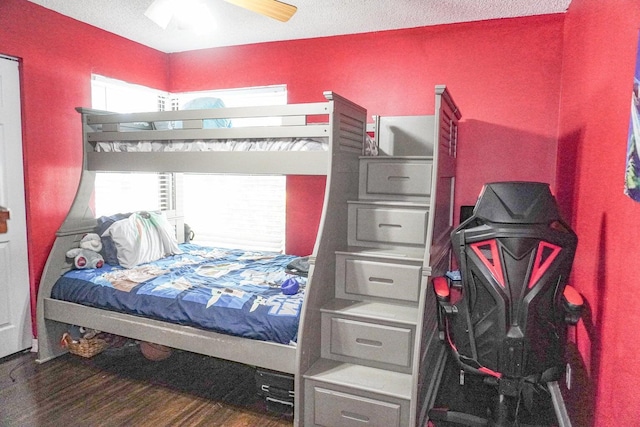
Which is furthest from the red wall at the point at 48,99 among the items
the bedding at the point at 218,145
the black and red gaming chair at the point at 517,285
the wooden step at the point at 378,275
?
the black and red gaming chair at the point at 517,285

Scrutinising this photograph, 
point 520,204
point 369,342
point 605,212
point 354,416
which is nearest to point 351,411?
point 354,416

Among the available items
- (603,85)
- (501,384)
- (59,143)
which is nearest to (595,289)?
(501,384)

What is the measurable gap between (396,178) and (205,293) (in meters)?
1.35

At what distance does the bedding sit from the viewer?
8.09ft

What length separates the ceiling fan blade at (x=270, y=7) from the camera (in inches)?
89.6

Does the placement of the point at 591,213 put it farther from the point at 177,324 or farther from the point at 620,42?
the point at 177,324

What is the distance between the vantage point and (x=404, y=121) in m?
3.35

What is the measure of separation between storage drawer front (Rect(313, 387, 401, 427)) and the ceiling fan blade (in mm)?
2032

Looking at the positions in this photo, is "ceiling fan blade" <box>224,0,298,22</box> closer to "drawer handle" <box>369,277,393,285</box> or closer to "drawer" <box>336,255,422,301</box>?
"drawer" <box>336,255,422,301</box>

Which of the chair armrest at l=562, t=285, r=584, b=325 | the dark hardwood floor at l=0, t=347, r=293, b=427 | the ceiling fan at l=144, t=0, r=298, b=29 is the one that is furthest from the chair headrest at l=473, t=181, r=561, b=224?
the dark hardwood floor at l=0, t=347, r=293, b=427

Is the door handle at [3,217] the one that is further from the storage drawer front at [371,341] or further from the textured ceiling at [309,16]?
the storage drawer front at [371,341]

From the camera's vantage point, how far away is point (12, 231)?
3035mm

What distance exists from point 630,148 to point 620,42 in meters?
0.59

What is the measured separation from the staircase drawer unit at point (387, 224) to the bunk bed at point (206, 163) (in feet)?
0.30
